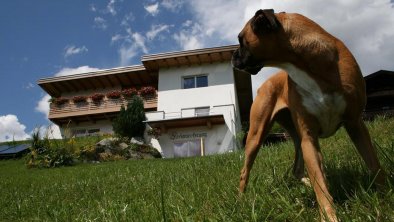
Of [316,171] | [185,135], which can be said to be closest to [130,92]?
[185,135]

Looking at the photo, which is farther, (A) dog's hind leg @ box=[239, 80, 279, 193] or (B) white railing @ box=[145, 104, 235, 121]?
(B) white railing @ box=[145, 104, 235, 121]

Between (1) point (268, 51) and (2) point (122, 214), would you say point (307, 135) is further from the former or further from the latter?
(2) point (122, 214)

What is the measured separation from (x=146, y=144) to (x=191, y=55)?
7.65 meters

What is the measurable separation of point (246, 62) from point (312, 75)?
0.65 metres

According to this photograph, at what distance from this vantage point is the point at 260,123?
4324 millimetres

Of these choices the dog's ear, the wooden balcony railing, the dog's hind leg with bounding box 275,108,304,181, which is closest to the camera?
the dog's ear

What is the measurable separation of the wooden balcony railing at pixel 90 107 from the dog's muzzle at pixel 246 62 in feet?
93.1

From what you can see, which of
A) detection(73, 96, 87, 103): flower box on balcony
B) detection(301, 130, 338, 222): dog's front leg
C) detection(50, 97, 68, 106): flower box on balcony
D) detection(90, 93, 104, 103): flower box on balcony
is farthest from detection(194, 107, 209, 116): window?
detection(301, 130, 338, 222): dog's front leg

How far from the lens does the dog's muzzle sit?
11.9ft

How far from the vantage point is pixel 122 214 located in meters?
3.56

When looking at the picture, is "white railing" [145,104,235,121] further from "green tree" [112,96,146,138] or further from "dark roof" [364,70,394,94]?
"dark roof" [364,70,394,94]

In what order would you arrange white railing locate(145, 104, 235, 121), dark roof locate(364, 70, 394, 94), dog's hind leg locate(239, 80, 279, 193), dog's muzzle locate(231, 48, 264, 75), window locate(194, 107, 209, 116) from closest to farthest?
1. dog's muzzle locate(231, 48, 264, 75)
2. dog's hind leg locate(239, 80, 279, 193)
3. dark roof locate(364, 70, 394, 94)
4. white railing locate(145, 104, 235, 121)
5. window locate(194, 107, 209, 116)

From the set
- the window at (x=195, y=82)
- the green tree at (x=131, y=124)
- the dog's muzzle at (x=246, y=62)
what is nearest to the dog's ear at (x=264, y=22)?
the dog's muzzle at (x=246, y=62)

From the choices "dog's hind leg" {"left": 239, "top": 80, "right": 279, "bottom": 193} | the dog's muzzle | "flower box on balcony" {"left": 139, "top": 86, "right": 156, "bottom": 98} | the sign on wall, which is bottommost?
"dog's hind leg" {"left": 239, "top": 80, "right": 279, "bottom": 193}
